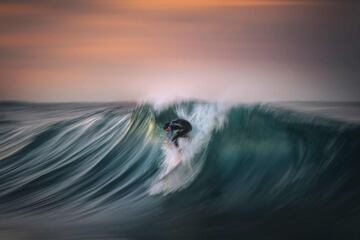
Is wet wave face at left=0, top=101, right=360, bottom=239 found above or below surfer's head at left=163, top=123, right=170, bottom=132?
below

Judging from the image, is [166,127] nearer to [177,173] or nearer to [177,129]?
[177,129]

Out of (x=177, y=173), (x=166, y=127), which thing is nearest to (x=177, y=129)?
(x=166, y=127)

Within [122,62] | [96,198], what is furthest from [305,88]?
[96,198]

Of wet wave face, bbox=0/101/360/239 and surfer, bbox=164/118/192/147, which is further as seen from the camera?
surfer, bbox=164/118/192/147

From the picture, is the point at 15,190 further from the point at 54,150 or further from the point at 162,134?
the point at 162,134

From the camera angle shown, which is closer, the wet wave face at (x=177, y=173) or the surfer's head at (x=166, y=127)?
the wet wave face at (x=177, y=173)
